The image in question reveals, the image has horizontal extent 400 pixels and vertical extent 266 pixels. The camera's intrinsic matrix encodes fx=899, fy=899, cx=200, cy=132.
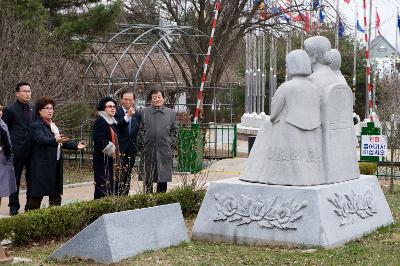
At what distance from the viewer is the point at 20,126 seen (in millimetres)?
12070

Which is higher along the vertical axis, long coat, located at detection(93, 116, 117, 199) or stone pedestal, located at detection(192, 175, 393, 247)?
long coat, located at detection(93, 116, 117, 199)

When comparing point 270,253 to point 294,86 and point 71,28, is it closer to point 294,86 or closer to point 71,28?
point 294,86

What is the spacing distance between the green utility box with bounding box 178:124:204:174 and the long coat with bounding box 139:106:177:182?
371 cm

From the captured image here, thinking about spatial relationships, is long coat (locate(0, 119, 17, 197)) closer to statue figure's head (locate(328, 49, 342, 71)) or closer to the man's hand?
the man's hand

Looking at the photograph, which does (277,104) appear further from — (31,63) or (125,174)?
(31,63)

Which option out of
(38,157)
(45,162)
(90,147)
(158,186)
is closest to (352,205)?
(158,186)

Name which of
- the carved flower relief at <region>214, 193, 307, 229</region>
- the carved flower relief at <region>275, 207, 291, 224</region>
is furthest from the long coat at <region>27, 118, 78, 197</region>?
the carved flower relief at <region>275, 207, 291, 224</region>

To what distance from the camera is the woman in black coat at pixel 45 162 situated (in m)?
11.1

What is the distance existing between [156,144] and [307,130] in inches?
119

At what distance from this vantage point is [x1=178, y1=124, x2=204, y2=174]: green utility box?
17086 mm

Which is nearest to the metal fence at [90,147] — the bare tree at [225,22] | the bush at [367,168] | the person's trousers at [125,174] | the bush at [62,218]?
the bare tree at [225,22]

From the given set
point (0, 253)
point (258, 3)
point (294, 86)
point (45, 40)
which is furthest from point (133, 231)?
point (258, 3)

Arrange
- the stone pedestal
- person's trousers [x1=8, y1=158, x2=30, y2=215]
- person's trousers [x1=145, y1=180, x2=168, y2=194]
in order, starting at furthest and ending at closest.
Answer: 1. person's trousers [x1=145, y1=180, x2=168, y2=194]
2. person's trousers [x1=8, y1=158, x2=30, y2=215]
3. the stone pedestal

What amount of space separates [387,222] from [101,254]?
4.27 m
